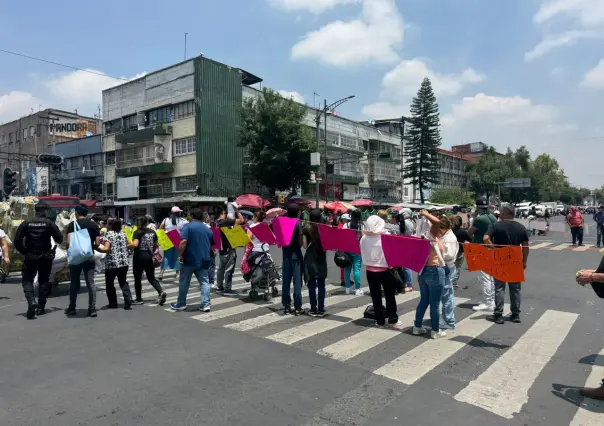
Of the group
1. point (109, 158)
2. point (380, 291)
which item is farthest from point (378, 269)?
point (109, 158)

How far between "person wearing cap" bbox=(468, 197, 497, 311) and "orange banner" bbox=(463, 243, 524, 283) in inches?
40.9

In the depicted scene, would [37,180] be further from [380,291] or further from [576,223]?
[380,291]

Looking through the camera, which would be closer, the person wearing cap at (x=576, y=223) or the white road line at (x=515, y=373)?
the white road line at (x=515, y=373)

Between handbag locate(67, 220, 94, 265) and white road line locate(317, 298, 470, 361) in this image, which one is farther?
handbag locate(67, 220, 94, 265)

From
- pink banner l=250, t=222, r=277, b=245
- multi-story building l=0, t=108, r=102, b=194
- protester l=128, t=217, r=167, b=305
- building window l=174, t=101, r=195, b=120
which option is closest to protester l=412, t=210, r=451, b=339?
pink banner l=250, t=222, r=277, b=245

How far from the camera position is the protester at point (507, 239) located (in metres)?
6.72

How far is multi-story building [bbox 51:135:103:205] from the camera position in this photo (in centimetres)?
4525

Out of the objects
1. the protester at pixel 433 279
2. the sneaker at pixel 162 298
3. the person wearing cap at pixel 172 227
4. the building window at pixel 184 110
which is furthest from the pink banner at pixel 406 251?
the building window at pixel 184 110

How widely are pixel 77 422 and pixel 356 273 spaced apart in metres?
6.69

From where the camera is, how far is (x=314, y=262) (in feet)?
23.6

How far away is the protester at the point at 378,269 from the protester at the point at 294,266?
125 cm

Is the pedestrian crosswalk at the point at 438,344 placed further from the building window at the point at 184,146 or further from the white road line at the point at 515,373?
the building window at the point at 184,146

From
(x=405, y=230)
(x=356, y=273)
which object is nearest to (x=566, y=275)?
(x=405, y=230)

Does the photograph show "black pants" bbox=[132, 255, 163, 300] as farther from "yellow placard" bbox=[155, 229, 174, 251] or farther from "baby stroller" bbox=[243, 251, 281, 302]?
"yellow placard" bbox=[155, 229, 174, 251]
